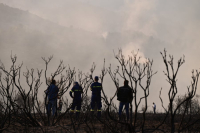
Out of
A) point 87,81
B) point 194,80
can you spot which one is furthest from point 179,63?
point 87,81

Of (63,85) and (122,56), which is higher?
(122,56)

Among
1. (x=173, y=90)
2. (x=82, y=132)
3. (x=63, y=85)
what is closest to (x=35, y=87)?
(x=63, y=85)

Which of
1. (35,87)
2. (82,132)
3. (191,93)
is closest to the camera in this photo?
(191,93)

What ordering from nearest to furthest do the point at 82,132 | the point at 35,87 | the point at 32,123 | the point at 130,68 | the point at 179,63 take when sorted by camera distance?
the point at 179,63 → the point at 130,68 → the point at 82,132 → the point at 35,87 → the point at 32,123

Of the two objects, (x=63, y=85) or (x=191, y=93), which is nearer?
(x=191, y=93)

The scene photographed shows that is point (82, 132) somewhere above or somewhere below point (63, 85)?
below

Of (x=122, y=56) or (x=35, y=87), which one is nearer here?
(x=122, y=56)

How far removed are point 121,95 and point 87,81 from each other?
215cm

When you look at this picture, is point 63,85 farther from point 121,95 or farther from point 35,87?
point 121,95

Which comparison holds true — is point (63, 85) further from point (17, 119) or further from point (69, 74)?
point (17, 119)

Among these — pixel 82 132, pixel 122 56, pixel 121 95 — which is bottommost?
pixel 82 132

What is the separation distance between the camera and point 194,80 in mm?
2570

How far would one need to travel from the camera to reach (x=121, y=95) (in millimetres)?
6445

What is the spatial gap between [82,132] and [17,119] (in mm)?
1816
